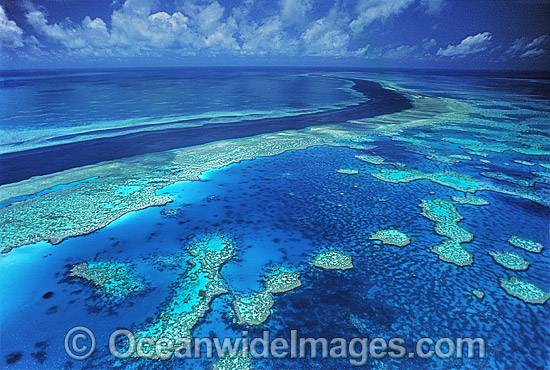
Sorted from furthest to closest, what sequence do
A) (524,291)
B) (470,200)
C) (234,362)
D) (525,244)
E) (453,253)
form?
(470,200) < (525,244) < (453,253) < (524,291) < (234,362)

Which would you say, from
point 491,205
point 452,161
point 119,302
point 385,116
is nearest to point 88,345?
point 119,302

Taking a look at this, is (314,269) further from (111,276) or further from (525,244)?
(525,244)

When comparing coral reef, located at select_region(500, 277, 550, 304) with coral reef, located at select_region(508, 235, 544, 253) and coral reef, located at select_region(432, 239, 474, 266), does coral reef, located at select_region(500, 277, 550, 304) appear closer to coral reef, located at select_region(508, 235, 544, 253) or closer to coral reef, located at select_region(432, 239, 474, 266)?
coral reef, located at select_region(432, 239, 474, 266)

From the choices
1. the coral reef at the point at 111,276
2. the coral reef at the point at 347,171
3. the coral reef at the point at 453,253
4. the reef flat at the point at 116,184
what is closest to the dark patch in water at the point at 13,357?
the coral reef at the point at 111,276

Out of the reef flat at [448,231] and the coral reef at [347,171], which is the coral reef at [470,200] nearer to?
the reef flat at [448,231]

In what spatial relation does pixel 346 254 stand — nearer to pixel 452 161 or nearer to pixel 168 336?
pixel 168 336

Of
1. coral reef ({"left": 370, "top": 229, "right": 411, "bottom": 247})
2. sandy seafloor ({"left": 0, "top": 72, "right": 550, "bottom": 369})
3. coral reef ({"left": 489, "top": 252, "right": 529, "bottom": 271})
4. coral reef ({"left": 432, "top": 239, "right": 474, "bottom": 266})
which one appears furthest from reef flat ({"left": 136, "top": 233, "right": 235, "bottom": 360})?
coral reef ({"left": 489, "top": 252, "right": 529, "bottom": 271})

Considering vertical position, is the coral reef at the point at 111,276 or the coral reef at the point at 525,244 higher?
the coral reef at the point at 525,244

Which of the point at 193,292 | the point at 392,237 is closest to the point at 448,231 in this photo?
the point at 392,237
